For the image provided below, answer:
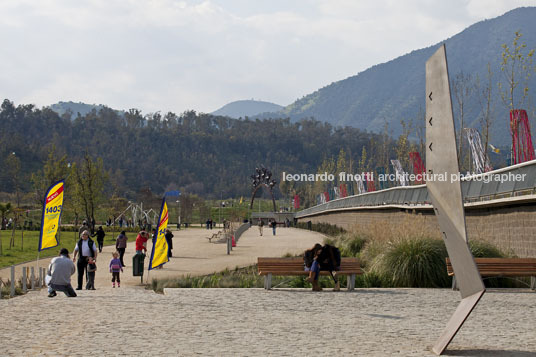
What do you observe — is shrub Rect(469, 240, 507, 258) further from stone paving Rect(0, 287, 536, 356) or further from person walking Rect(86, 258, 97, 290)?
person walking Rect(86, 258, 97, 290)

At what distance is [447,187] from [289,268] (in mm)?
8204

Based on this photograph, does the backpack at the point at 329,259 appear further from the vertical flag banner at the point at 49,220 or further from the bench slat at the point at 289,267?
the vertical flag banner at the point at 49,220

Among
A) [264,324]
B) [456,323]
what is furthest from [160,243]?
[456,323]

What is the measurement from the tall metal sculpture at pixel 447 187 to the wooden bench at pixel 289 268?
7281 mm

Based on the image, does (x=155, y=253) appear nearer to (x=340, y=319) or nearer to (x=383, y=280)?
(x=383, y=280)

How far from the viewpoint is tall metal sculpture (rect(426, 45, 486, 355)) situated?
7660 millimetres

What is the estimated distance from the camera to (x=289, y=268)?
51.4ft

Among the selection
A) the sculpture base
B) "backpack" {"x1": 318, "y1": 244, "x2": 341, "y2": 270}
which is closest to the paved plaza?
the sculpture base

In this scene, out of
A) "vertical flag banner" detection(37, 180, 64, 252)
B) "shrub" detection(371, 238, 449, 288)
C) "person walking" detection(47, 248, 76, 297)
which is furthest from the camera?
"vertical flag banner" detection(37, 180, 64, 252)

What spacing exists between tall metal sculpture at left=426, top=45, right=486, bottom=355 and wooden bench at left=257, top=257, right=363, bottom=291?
23.9ft

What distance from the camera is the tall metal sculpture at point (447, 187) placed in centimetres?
766

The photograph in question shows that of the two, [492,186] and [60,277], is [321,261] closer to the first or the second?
[60,277]

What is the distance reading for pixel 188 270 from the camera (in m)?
24.3

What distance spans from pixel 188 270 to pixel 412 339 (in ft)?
52.3
